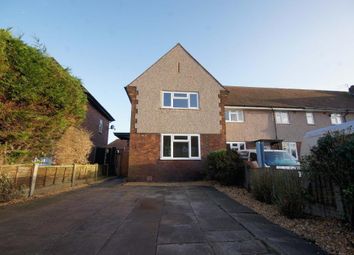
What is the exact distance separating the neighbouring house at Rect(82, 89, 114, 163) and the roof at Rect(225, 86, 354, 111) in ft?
40.7

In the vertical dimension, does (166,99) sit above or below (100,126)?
above

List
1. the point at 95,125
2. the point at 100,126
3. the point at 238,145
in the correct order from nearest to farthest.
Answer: the point at 238,145
the point at 95,125
the point at 100,126

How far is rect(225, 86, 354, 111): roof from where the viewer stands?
60.6ft

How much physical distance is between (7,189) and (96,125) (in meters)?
13.7

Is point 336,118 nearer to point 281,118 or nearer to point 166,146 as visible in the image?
point 281,118

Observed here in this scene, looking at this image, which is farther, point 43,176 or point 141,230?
point 43,176

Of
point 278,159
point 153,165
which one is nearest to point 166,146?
point 153,165

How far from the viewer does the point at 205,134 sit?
13.5m

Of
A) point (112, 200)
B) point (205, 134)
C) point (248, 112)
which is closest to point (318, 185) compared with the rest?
point (112, 200)

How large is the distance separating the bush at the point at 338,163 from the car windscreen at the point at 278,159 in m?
5.63

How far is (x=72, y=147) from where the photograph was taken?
11.4 m

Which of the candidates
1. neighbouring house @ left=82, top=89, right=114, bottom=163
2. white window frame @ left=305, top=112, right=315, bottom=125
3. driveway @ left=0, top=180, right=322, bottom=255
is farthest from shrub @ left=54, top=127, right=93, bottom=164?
white window frame @ left=305, top=112, right=315, bottom=125

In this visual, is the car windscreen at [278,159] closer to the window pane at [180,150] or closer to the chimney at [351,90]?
the window pane at [180,150]

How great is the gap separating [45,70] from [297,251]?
9973 mm
